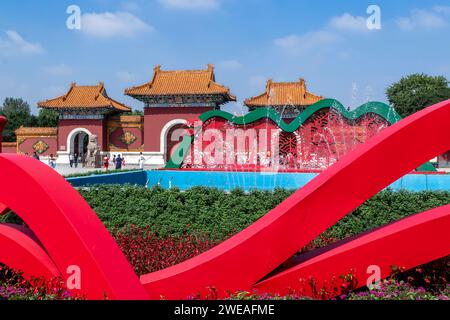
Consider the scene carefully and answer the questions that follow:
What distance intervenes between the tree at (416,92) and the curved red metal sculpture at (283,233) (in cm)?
3568

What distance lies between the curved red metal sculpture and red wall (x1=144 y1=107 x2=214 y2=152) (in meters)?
22.6

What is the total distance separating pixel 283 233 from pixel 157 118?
23586 mm

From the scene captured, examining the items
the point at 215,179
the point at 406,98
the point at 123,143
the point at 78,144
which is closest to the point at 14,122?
the point at 78,144

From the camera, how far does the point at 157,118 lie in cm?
2542

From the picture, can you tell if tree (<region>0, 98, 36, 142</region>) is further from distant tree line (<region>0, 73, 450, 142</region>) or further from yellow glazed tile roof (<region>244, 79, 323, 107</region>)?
yellow glazed tile roof (<region>244, 79, 323, 107</region>)

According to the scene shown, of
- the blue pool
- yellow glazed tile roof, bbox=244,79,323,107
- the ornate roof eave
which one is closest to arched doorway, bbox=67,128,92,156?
the ornate roof eave

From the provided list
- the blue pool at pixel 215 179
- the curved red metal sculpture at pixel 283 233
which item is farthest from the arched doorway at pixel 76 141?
the curved red metal sculpture at pixel 283 233

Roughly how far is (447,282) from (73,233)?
115 inches

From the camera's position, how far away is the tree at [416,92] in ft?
117

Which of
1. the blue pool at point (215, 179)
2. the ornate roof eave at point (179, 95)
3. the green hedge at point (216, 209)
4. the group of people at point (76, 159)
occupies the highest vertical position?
the ornate roof eave at point (179, 95)

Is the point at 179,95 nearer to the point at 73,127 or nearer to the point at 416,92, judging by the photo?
the point at 73,127

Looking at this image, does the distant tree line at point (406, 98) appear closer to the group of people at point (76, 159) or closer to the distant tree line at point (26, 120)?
the distant tree line at point (26, 120)

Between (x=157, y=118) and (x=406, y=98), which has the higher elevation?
(x=406, y=98)
